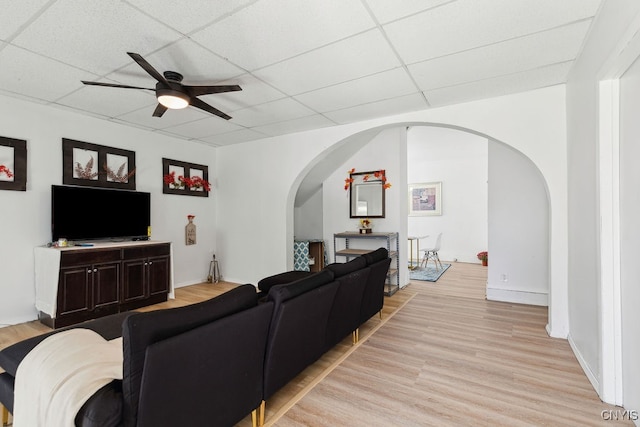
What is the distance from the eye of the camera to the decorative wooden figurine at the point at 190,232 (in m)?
5.38

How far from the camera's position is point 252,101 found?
3.61 meters

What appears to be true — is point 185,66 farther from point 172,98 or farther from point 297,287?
point 297,287

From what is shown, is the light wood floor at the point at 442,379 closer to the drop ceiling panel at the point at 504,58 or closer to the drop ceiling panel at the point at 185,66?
the drop ceiling panel at the point at 504,58

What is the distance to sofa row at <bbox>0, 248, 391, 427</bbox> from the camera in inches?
49.1

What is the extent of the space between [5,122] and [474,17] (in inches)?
191

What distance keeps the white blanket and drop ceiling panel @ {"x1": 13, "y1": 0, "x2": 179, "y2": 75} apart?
2056mm

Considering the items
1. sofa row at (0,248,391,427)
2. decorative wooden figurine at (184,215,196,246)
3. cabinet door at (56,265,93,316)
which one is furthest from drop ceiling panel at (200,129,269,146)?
Answer: sofa row at (0,248,391,427)

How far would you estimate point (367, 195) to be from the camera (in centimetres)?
548

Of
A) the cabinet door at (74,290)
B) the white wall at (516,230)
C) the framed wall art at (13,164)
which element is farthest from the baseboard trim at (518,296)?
the framed wall art at (13,164)

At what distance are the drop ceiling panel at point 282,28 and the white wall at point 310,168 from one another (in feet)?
6.76

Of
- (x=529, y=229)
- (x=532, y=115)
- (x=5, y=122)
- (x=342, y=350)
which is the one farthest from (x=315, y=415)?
(x=5, y=122)

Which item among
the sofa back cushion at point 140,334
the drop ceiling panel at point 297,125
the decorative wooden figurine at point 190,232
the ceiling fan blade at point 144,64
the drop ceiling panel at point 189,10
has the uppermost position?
the drop ceiling panel at point 297,125

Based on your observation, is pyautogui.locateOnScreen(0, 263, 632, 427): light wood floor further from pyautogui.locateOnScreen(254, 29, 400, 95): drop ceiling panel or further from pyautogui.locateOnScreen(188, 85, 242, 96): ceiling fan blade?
pyautogui.locateOnScreen(254, 29, 400, 95): drop ceiling panel

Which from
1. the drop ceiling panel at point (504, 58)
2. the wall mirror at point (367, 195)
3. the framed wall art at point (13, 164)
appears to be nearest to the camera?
the drop ceiling panel at point (504, 58)
